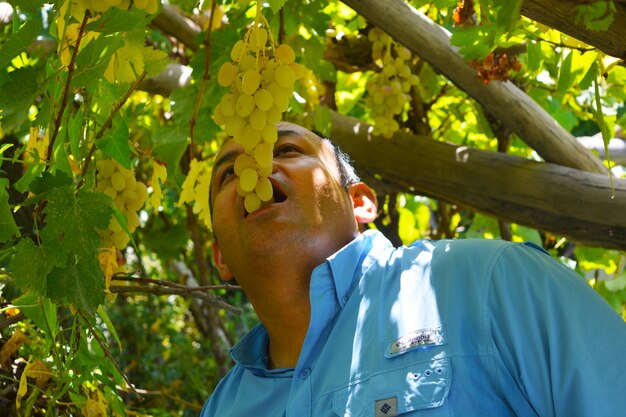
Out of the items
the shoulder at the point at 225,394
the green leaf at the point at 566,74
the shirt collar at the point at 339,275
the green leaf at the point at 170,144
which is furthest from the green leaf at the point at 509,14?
the green leaf at the point at 170,144

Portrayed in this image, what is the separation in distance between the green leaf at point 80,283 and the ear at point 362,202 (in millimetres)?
766

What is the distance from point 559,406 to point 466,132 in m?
1.87

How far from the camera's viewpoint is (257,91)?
58.1 inches

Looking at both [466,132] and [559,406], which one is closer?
[559,406]

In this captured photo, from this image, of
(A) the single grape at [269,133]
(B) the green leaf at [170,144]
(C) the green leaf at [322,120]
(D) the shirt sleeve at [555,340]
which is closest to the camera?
(D) the shirt sleeve at [555,340]

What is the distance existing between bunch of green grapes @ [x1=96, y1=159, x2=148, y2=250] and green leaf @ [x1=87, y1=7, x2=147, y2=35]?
48cm

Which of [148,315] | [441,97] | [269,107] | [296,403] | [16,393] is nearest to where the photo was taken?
[269,107]

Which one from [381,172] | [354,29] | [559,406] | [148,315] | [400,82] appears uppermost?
[354,29]

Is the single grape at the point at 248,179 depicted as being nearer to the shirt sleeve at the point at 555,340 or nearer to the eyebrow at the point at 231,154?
the eyebrow at the point at 231,154

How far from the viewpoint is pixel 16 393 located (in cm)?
183

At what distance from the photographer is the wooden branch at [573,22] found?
37.4 inches

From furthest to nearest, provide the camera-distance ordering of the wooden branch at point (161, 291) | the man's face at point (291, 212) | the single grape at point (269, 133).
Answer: the wooden branch at point (161, 291)
the man's face at point (291, 212)
the single grape at point (269, 133)

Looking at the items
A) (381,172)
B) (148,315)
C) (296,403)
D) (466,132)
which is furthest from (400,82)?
(148,315)

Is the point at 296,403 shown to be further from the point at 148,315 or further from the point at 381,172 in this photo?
the point at 148,315
